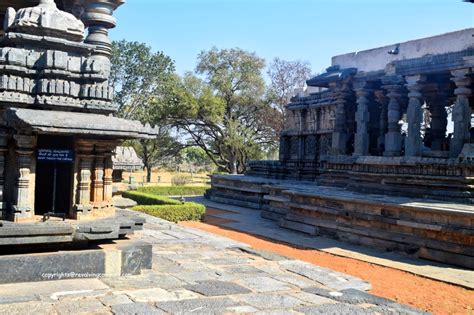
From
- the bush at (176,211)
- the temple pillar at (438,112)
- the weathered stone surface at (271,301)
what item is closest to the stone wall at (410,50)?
the temple pillar at (438,112)

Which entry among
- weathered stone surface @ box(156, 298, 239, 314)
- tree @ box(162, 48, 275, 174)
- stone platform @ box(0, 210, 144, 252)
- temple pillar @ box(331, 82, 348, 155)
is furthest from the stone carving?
tree @ box(162, 48, 275, 174)

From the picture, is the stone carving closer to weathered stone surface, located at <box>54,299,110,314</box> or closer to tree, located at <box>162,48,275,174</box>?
weathered stone surface, located at <box>54,299,110,314</box>

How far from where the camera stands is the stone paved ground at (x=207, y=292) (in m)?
4.53

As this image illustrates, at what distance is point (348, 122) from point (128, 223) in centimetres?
1296

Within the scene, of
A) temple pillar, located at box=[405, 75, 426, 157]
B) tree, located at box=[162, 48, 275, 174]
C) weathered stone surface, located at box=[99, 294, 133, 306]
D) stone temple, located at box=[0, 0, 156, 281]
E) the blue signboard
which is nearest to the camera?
weathered stone surface, located at box=[99, 294, 133, 306]

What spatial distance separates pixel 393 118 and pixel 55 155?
11185mm

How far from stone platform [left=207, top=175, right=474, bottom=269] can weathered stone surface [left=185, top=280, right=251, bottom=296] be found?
5.42 m

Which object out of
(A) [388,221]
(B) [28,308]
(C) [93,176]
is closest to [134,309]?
(B) [28,308]

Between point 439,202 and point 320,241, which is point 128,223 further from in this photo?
point 439,202

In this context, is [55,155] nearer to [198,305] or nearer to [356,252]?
[198,305]

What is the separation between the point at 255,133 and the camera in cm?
3228

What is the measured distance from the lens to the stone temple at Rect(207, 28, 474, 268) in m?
10.0

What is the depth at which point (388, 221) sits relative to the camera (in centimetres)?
1056

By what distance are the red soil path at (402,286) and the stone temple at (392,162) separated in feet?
4.73
